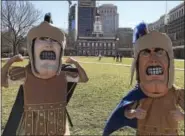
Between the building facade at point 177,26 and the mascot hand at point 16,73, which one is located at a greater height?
the building facade at point 177,26

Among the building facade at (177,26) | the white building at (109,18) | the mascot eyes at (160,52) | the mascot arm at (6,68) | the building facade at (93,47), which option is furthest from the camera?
the building facade at (93,47)

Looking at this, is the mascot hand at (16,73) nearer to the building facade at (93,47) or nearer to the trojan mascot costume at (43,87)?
the trojan mascot costume at (43,87)

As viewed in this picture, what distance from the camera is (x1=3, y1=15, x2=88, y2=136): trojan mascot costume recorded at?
130 inches

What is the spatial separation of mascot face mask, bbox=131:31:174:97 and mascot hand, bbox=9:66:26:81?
1124 millimetres

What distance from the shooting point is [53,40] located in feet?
Answer: 11.1

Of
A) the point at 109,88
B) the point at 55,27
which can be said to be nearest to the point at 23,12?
the point at 109,88

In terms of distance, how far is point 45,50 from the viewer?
3328 mm

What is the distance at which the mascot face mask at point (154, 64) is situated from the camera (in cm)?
318

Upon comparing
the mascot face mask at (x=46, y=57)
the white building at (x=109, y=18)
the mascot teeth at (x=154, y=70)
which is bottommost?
the mascot teeth at (x=154, y=70)

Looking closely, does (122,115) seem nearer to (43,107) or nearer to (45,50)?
(43,107)

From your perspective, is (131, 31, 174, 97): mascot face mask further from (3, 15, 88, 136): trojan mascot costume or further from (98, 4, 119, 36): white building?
(98, 4, 119, 36): white building

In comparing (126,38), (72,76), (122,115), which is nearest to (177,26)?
(126,38)

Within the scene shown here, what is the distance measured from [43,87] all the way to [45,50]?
0.36m

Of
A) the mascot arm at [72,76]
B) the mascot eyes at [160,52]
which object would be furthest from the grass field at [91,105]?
the mascot eyes at [160,52]
